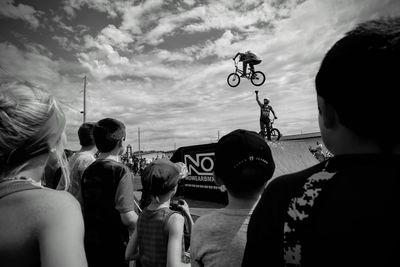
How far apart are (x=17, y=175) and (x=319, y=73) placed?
126 centimetres

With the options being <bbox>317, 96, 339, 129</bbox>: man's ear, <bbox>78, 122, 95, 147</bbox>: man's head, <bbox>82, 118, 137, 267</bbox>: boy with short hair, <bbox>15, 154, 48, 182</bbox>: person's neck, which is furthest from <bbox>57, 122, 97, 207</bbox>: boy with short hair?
<bbox>317, 96, 339, 129</bbox>: man's ear

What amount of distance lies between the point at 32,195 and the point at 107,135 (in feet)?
5.23

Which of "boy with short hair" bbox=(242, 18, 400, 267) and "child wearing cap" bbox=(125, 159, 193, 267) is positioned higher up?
"boy with short hair" bbox=(242, 18, 400, 267)

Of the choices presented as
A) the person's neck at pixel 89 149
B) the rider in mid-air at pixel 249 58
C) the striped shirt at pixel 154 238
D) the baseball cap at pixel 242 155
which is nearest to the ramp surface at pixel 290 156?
the rider in mid-air at pixel 249 58

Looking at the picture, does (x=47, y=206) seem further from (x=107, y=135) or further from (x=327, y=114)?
(x=107, y=135)

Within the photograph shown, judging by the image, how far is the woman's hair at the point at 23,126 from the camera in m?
1.05

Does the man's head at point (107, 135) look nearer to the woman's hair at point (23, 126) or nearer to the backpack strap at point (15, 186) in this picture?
the woman's hair at point (23, 126)

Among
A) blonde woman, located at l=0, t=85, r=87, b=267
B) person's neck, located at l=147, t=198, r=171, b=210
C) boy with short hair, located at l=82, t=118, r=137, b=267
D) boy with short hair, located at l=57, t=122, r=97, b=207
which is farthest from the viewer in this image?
boy with short hair, located at l=57, t=122, r=97, b=207

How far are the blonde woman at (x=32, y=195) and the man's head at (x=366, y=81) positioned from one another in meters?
1.04

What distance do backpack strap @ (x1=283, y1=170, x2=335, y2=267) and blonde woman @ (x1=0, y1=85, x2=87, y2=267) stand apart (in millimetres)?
769

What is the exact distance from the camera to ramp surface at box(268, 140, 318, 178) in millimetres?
10562

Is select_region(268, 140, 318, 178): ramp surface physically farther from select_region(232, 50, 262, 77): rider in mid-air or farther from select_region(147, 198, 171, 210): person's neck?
select_region(147, 198, 171, 210): person's neck

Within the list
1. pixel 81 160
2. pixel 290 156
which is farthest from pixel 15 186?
pixel 290 156

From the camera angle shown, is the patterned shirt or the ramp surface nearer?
the patterned shirt
